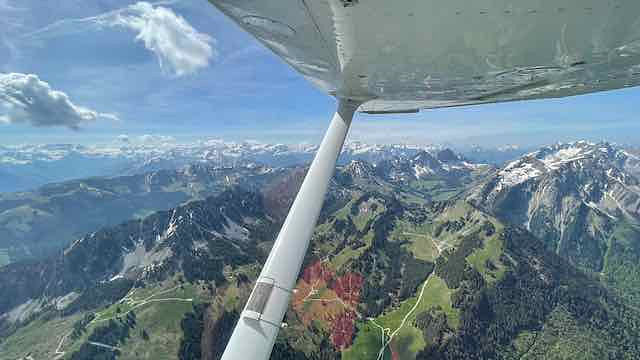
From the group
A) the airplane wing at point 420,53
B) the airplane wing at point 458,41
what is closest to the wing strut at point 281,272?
the airplane wing at point 420,53

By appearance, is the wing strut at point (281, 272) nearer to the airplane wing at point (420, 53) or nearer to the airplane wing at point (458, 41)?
the airplane wing at point (420, 53)

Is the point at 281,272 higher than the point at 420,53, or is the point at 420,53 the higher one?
the point at 420,53

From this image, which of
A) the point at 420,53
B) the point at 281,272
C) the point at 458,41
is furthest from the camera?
the point at 281,272

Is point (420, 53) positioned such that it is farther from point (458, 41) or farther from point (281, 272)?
point (281, 272)

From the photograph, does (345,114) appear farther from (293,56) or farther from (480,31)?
(480,31)

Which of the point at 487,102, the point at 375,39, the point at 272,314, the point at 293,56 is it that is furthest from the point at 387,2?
the point at 487,102

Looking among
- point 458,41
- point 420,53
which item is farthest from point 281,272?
point 458,41
